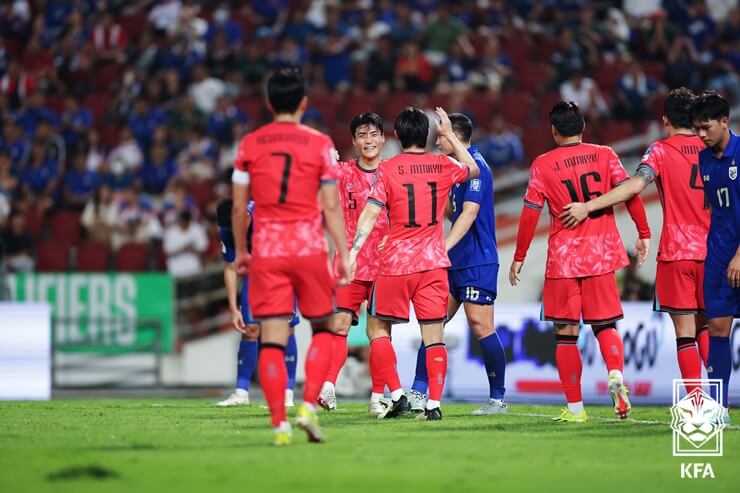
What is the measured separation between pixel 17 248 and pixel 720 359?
42.9 feet

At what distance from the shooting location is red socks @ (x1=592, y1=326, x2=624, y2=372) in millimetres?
9469

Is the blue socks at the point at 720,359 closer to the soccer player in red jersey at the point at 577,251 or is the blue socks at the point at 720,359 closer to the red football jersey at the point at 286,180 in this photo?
the soccer player in red jersey at the point at 577,251

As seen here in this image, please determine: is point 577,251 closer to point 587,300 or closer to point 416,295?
point 587,300

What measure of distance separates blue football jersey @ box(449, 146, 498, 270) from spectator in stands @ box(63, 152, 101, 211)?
437 inches

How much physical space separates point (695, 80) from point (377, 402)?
1242 centimetres

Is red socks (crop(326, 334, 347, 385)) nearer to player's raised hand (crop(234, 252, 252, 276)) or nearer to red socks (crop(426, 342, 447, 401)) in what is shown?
red socks (crop(426, 342, 447, 401))

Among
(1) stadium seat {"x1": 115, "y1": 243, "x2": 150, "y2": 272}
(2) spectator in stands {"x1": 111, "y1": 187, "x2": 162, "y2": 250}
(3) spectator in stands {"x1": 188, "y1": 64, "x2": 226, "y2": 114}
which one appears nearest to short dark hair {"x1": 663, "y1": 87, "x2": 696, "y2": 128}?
(1) stadium seat {"x1": 115, "y1": 243, "x2": 150, "y2": 272}

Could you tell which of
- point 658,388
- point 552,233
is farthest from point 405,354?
point 552,233

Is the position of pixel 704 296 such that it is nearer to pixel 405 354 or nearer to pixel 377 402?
pixel 377 402

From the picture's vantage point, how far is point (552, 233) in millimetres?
9812

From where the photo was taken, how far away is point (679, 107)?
977 centimetres

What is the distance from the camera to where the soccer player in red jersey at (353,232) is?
10.6m

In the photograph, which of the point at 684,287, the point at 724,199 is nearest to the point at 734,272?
the point at 724,199

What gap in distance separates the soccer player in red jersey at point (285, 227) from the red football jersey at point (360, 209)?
2.87 metres
